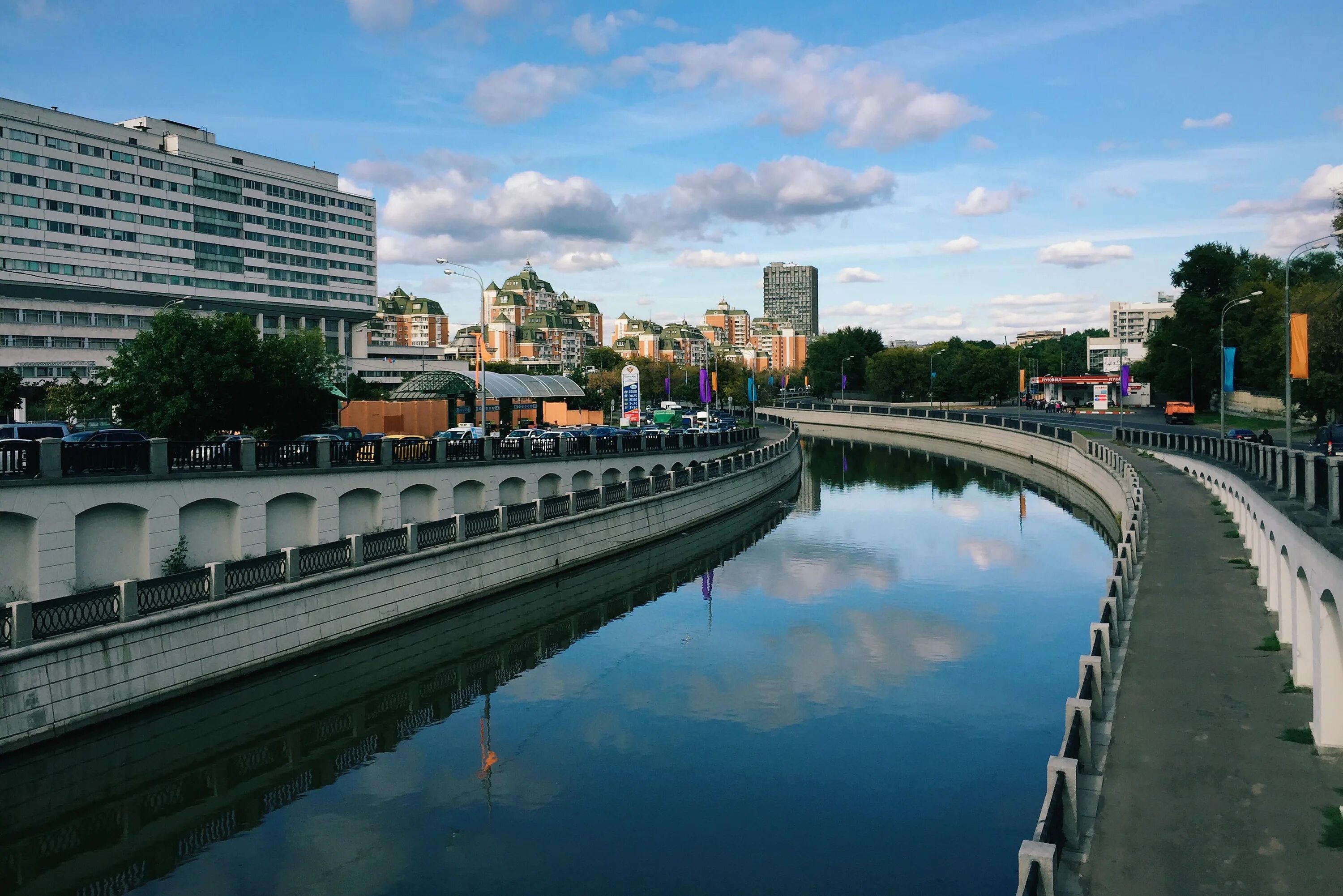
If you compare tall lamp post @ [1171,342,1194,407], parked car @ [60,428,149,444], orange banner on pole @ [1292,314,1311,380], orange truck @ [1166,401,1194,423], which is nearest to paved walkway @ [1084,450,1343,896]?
orange banner on pole @ [1292,314,1311,380]

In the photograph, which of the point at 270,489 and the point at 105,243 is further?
the point at 105,243

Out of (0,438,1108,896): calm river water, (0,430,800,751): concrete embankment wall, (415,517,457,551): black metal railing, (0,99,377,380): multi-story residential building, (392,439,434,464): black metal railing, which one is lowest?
(0,438,1108,896): calm river water

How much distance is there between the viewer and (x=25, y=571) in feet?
75.5

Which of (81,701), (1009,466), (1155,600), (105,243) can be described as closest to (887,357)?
(1009,466)

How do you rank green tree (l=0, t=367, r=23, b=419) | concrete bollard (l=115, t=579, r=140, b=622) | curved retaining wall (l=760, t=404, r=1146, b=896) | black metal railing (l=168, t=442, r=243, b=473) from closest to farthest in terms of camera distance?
curved retaining wall (l=760, t=404, r=1146, b=896), concrete bollard (l=115, t=579, r=140, b=622), black metal railing (l=168, t=442, r=243, b=473), green tree (l=0, t=367, r=23, b=419)

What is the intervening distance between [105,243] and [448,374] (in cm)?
6518

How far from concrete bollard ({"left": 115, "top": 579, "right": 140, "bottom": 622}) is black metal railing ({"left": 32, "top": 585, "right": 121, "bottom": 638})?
0.03 meters

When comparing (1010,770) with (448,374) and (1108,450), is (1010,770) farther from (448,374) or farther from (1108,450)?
(448,374)

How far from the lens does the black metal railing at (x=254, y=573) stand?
Answer: 22797 millimetres

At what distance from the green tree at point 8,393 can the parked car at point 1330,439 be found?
68983mm

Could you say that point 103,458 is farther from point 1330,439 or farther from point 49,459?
point 1330,439

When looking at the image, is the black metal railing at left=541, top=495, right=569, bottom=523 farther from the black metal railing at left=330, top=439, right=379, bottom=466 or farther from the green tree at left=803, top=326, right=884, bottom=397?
the green tree at left=803, top=326, right=884, bottom=397

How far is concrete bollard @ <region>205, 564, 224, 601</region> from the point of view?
21984mm

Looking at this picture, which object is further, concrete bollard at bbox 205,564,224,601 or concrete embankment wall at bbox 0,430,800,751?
concrete bollard at bbox 205,564,224,601
